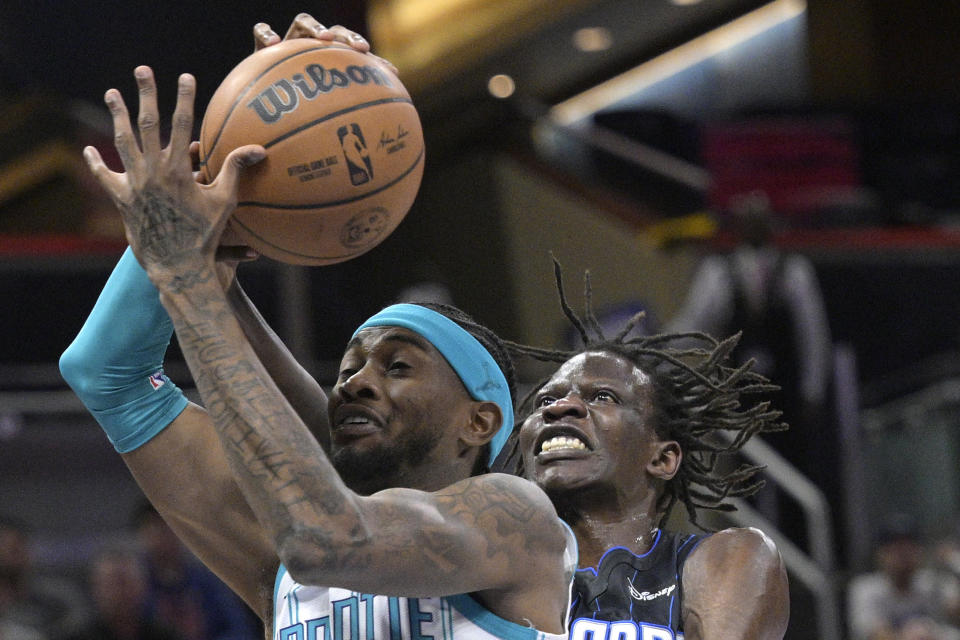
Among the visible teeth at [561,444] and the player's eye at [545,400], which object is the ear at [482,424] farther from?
the player's eye at [545,400]

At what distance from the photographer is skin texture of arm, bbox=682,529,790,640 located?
3158 mm

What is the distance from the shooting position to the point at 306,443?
216cm

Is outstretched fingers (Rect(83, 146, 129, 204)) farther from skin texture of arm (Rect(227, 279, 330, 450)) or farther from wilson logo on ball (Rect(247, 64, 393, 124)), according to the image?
skin texture of arm (Rect(227, 279, 330, 450))

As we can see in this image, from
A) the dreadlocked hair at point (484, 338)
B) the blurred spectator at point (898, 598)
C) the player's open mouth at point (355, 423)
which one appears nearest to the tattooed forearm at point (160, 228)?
the player's open mouth at point (355, 423)

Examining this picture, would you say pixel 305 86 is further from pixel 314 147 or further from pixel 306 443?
pixel 306 443

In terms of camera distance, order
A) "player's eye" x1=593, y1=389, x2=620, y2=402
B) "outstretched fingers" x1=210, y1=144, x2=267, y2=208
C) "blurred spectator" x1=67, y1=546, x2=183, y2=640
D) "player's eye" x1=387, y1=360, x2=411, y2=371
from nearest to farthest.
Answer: "outstretched fingers" x1=210, y1=144, x2=267, y2=208 < "player's eye" x1=387, y1=360, x2=411, y2=371 < "player's eye" x1=593, y1=389, x2=620, y2=402 < "blurred spectator" x1=67, y1=546, x2=183, y2=640

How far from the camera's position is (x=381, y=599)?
8.22 ft

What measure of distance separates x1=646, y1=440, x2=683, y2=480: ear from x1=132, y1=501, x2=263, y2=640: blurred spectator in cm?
354

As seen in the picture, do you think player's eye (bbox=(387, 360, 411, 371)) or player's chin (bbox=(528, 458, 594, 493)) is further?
player's chin (bbox=(528, 458, 594, 493))

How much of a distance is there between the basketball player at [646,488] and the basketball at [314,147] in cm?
104

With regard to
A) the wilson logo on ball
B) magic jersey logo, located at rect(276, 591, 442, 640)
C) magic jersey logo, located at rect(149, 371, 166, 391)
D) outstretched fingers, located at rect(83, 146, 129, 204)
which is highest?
the wilson logo on ball

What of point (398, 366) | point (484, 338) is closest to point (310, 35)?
point (398, 366)

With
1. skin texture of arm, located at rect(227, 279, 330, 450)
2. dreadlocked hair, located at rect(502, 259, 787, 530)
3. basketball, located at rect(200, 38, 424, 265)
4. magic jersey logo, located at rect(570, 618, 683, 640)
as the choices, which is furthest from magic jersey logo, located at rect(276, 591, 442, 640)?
dreadlocked hair, located at rect(502, 259, 787, 530)

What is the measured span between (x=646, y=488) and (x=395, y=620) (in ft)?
3.87
